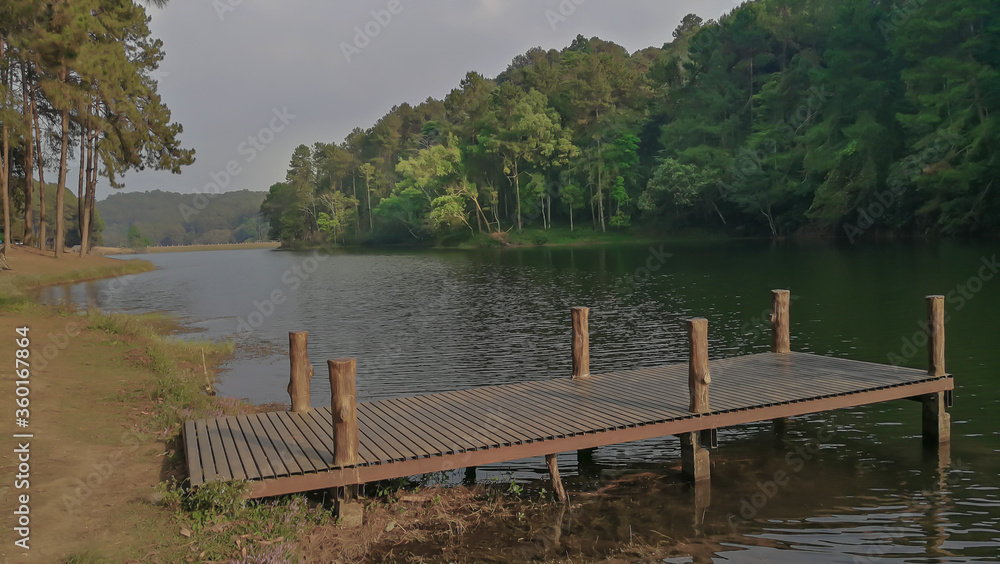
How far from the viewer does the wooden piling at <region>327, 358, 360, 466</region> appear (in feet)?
26.6

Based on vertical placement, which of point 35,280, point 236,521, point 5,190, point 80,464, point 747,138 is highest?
point 747,138

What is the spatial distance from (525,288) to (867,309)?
1653 centimetres

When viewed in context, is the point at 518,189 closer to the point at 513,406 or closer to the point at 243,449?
the point at 513,406

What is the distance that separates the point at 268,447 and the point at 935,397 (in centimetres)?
943

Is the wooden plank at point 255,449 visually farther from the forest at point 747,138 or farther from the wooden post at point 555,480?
the forest at point 747,138

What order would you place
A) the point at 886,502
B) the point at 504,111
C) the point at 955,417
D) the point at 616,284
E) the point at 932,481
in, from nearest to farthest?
the point at 886,502 → the point at 932,481 → the point at 955,417 → the point at 616,284 → the point at 504,111

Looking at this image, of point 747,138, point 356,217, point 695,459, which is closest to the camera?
point 695,459

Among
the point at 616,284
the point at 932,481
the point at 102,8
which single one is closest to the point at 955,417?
the point at 932,481

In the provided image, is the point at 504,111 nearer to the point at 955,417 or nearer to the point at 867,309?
the point at 867,309

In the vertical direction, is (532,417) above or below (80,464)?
above

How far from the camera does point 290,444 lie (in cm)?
904

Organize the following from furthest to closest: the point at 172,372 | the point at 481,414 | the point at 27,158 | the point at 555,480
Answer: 1. the point at 27,158
2. the point at 172,372
3. the point at 481,414
4. the point at 555,480

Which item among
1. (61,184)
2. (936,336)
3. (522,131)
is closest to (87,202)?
(61,184)

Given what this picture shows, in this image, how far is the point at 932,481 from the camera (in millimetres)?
9586
